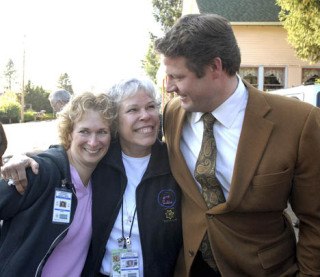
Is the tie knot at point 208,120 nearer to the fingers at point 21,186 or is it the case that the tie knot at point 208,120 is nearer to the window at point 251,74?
the fingers at point 21,186

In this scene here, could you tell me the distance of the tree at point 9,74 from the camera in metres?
112

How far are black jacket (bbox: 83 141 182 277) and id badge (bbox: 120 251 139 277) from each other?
0.18ft

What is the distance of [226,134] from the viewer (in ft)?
9.20

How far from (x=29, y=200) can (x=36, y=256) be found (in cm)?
32

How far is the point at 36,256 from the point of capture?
100 inches

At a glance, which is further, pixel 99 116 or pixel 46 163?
pixel 99 116

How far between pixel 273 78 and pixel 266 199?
19.3 metres

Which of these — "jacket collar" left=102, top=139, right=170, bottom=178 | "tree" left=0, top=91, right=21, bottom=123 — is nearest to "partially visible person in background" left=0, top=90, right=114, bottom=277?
"jacket collar" left=102, top=139, right=170, bottom=178

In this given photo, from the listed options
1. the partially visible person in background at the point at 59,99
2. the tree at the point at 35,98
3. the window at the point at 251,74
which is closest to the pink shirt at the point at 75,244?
the partially visible person in background at the point at 59,99

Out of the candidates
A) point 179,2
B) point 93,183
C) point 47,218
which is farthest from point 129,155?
point 179,2

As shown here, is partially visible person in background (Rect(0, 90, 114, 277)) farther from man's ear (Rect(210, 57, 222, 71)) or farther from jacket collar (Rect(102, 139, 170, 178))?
man's ear (Rect(210, 57, 222, 71))

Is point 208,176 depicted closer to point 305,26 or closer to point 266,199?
point 266,199

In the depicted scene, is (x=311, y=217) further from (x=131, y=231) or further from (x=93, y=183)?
(x=93, y=183)

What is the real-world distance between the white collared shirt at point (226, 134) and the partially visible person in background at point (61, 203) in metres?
0.58
